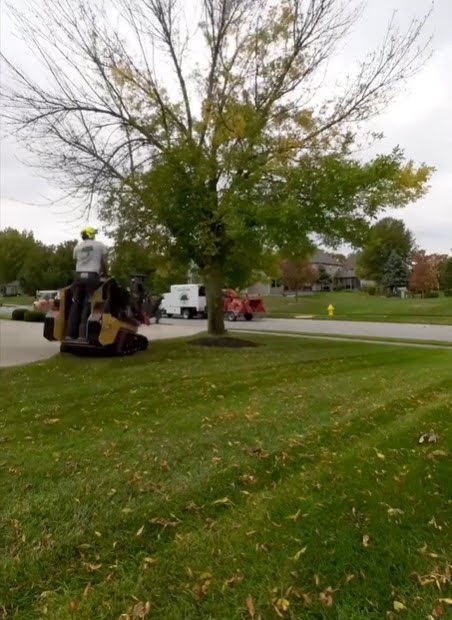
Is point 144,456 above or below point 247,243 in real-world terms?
below

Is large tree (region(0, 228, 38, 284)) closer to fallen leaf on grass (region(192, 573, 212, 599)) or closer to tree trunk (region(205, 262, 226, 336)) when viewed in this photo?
tree trunk (region(205, 262, 226, 336))

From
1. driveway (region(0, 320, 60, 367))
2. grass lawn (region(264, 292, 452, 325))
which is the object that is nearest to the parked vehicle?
grass lawn (region(264, 292, 452, 325))

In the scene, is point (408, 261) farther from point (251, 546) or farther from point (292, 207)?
point (251, 546)

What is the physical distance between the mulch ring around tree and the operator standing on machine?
3.82m

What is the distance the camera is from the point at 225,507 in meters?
3.33

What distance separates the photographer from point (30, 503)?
338 centimetres

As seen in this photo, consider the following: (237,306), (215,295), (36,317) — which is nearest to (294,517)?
(215,295)

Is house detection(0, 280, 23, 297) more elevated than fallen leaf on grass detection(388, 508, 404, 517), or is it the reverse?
house detection(0, 280, 23, 297)

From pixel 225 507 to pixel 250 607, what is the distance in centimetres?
101

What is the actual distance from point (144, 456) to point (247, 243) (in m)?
8.20

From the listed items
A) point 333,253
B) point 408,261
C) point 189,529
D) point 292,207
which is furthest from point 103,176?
point 408,261

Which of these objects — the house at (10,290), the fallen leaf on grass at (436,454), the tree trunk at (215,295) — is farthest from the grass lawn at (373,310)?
the house at (10,290)

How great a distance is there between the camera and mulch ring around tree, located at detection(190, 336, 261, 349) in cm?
1324

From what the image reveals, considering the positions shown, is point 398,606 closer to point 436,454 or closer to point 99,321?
point 436,454
